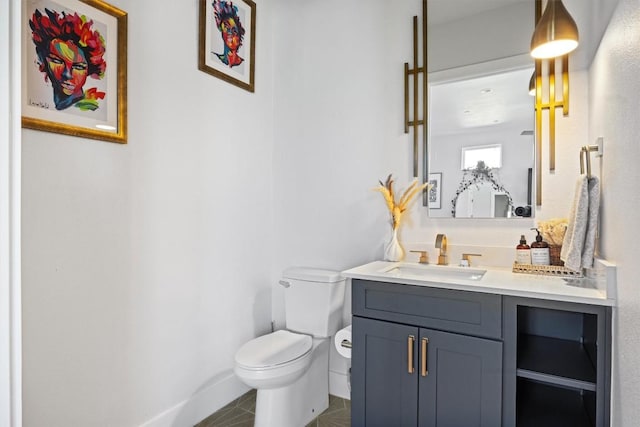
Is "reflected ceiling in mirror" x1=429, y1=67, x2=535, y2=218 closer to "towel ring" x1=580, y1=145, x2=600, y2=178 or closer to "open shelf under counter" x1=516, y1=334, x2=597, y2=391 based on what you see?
"towel ring" x1=580, y1=145, x2=600, y2=178

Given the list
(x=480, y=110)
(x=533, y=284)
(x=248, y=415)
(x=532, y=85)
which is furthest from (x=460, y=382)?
(x=532, y=85)

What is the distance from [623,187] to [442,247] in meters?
0.96

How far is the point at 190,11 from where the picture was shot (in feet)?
6.76

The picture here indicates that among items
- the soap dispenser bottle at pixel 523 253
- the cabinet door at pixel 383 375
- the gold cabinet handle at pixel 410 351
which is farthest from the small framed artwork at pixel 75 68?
the soap dispenser bottle at pixel 523 253

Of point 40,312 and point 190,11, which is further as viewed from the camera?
point 190,11

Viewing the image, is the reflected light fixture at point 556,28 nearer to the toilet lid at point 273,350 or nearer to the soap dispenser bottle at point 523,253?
the soap dispenser bottle at point 523,253

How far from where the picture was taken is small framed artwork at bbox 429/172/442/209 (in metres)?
2.16

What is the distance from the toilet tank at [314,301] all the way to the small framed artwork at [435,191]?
2.28 feet

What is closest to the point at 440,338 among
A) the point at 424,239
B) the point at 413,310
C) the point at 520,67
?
the point at 413,310

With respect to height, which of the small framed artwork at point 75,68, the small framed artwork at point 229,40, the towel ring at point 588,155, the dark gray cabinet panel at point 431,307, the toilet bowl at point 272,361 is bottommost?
the toilet bowl at point 272,361

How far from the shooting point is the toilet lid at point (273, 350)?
6.14 ft

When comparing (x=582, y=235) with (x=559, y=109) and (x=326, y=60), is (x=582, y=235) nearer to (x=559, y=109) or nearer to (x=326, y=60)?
(x=559, y=109)

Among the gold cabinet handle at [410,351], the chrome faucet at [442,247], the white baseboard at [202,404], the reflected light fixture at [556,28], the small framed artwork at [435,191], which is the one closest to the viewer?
the reflected light fixture at [556,28]

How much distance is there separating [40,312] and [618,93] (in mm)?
2216
